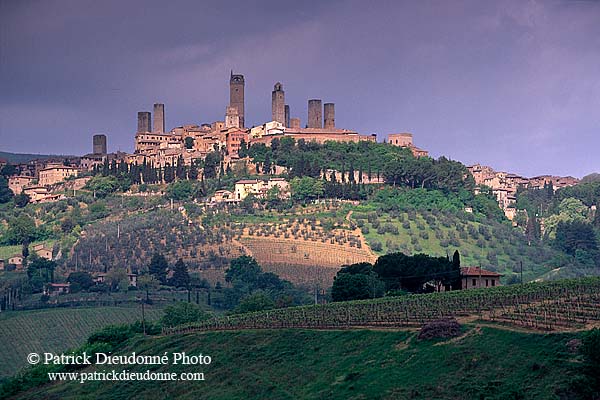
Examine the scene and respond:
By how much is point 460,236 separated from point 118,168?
40719mm

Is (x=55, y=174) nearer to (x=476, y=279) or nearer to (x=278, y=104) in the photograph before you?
(x=278, y=104)

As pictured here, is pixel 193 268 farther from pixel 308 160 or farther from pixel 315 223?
pixel 308 160

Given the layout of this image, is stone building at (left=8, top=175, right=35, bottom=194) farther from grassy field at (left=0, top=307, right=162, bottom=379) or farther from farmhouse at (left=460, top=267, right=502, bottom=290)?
farmhouse at (left=460, top=267, right=502, bottom=290)

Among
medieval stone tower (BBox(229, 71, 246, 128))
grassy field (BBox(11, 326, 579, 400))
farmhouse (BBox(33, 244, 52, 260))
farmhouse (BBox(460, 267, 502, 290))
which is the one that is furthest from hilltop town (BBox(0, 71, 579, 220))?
grassy field (BBox(11, 326, 579, 400))

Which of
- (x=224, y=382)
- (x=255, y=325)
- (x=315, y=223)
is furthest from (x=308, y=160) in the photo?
(x=224, y=382)

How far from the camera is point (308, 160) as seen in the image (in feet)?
418

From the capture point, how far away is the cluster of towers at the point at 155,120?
151250mm

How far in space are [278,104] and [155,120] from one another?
53.3ft

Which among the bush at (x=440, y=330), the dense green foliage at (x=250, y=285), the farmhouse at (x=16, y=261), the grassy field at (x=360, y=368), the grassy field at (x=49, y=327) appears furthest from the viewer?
the farmhouse at (x=16, y=261)

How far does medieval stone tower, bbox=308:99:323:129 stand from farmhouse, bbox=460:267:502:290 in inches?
3023

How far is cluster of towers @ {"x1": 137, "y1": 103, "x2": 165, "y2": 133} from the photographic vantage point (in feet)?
496

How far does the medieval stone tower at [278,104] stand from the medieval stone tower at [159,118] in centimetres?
1465

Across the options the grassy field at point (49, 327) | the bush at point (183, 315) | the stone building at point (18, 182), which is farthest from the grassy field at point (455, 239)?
the stone building at point (18, 182)

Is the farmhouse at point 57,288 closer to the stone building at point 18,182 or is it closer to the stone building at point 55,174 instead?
the stone building at point 55,174
